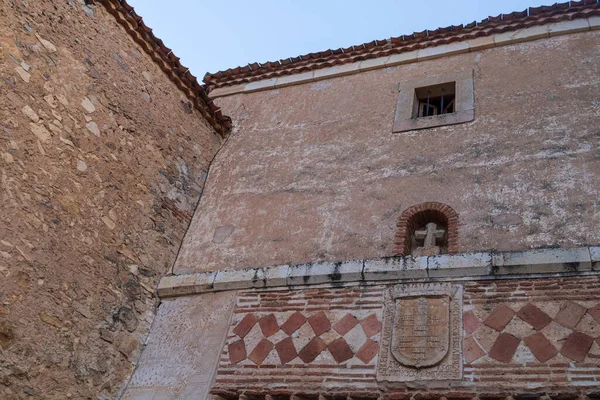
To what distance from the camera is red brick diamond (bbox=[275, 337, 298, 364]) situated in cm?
493

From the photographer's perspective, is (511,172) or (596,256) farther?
(511,172)

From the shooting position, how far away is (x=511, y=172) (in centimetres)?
554

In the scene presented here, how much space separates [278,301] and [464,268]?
60.0 inches

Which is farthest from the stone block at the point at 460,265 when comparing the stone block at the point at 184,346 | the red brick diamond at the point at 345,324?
the stone block at the point at 184,346

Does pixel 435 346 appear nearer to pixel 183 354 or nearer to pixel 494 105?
pixel 183 354

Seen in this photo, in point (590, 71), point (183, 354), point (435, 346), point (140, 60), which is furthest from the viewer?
point (140, 60)

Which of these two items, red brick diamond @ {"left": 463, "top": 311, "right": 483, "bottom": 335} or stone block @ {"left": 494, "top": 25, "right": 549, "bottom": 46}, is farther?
stone block @ {"left": 494, "top": 25, "right": 549, "bottom": 46}

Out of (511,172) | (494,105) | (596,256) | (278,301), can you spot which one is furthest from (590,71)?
→ (278,301)

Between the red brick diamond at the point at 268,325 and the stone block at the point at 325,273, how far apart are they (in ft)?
1.11

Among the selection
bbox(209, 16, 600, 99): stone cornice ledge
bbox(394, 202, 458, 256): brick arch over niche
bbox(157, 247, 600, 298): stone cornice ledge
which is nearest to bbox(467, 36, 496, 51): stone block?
bbox(209, 16, 600, 99): stone cornice ledge

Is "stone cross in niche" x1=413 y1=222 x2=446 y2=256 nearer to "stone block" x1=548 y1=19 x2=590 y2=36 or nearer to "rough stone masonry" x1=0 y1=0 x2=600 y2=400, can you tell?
"rough stone masonry" x1=0 y1=0 x2=600 y2=400

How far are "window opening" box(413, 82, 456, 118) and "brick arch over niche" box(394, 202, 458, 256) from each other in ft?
4.82

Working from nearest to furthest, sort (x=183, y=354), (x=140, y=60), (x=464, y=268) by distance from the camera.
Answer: (x=464, y=268), (x=183, y=354), (x=140, y=60)

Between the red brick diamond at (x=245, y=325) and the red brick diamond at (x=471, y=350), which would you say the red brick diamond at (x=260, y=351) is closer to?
the red brick diamond at (x=245, y=325)
